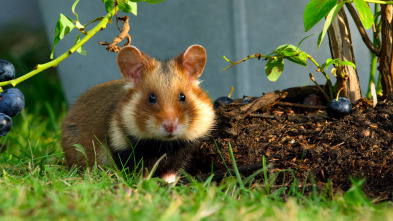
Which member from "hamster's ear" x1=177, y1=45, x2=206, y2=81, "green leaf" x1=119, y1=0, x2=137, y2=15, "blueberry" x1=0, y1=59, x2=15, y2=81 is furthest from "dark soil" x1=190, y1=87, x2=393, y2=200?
"blueberry" x1=0, y1=59, x2=15, y2=81

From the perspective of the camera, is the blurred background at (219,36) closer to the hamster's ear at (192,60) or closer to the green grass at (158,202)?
the hamster's ear at (192,60)

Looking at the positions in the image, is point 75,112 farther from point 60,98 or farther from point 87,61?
point 60,98

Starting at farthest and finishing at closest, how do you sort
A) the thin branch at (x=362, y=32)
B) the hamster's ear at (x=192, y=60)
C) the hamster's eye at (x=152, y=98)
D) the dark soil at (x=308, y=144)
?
1. the thin branch at (x=362, y=32)
2. the hamster's ear at (x=192, y=60)
3. the hamster's eye at (x=152, y=98)
4. the dark soil at (x=308, y=144)

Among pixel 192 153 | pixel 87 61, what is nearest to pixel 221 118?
pixel 192 153

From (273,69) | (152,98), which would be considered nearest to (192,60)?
(152,98)

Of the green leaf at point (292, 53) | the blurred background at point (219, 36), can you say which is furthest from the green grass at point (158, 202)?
the blurred background at point (219, 36)
